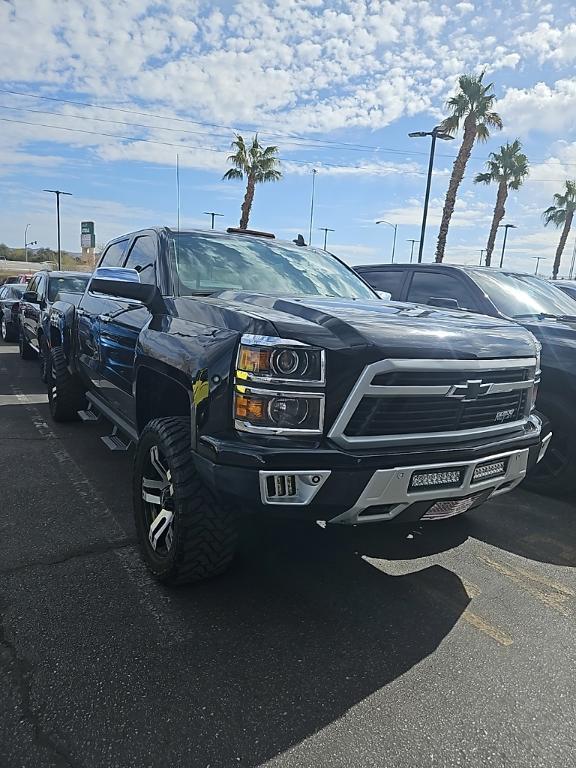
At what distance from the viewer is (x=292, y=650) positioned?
2473 mm

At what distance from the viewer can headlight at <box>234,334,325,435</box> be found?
7.39ft

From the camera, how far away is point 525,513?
4.30 meters

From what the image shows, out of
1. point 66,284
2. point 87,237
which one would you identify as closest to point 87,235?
point 87,237

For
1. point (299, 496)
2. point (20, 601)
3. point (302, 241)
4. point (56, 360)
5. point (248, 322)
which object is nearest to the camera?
point (299, 496)

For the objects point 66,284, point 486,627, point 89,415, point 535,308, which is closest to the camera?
point 486,627

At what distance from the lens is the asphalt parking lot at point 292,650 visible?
1964 millimetres

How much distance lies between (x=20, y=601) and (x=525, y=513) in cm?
352

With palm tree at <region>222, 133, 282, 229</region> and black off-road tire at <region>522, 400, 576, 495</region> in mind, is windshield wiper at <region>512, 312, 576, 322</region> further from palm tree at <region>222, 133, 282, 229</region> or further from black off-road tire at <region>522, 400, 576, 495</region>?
palm tree at <region>222, 133, 282, 229</region>

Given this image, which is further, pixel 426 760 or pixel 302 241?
pixel 302 241

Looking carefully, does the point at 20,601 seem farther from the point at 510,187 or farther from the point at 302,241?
the point at 510,187

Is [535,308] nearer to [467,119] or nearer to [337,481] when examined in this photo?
[337,481]

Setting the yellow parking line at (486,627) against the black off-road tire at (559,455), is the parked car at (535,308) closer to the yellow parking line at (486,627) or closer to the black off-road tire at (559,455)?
the black off-road tire at (559,455)

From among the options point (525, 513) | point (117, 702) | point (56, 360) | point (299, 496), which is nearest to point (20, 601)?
point (117, 702)

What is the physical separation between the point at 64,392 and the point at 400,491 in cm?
475
